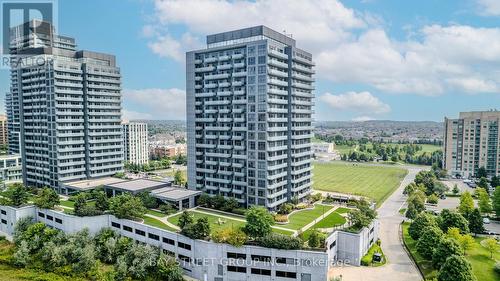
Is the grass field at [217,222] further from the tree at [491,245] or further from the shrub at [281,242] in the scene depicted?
the tree at [491,245]

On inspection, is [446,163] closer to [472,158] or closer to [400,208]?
[472,158]

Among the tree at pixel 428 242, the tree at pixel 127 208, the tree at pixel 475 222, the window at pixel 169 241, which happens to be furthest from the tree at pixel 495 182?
the tree at pixel 127 208

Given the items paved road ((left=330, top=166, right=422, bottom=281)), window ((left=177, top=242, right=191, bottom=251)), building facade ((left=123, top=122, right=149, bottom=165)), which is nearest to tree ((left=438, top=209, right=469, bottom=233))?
paved road ((left=330, top=166, right=422, bottom=281))

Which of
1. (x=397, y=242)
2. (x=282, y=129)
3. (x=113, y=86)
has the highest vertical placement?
(x=113, y=86)

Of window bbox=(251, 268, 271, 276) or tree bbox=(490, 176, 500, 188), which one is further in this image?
tree bbox=(490, 176, 500, 188)

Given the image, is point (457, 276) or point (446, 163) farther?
point (446, 163)

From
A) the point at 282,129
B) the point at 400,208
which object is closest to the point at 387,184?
the point at 400,208

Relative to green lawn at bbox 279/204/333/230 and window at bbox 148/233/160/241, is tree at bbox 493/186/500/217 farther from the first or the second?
window at bbox 148/233/160/241

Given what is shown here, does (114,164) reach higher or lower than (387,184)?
higher
